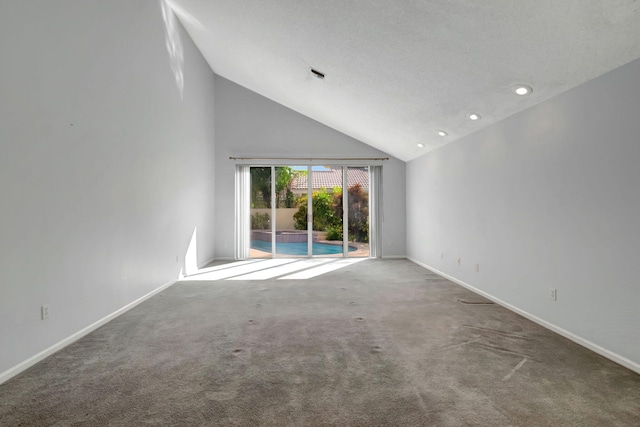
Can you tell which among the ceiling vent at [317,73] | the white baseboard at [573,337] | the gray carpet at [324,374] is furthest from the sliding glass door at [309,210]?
the gray carpet at [324,374]

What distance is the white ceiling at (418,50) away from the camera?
7.44ft

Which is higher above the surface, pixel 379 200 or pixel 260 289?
pixel 379 200

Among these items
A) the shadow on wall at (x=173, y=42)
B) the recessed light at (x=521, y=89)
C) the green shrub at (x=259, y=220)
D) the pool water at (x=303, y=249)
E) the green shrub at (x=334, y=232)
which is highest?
the shadow on wall at (x=173, y=42)

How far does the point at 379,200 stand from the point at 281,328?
4.93 m

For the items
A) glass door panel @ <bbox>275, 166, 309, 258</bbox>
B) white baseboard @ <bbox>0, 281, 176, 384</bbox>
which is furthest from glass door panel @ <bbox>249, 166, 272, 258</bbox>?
white baseboard @ <bbox>0, 281, 176, 384</bbox>

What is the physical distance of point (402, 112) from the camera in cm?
480

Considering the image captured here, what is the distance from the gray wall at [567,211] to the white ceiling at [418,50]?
0.22 meters

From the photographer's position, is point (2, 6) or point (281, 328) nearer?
point (2, 6)

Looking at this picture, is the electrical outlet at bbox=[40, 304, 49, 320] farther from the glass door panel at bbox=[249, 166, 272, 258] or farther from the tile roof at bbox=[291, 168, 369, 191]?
the tile roof at bbox=[291, 168, 369, 191]

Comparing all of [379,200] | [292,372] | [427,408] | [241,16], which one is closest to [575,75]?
[427,408]

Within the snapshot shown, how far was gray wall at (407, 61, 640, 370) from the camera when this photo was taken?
2369 mm

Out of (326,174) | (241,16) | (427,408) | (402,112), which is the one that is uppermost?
(241,16)

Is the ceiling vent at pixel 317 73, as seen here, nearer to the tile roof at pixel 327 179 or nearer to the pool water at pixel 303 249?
the tile roof at pixel 327 179

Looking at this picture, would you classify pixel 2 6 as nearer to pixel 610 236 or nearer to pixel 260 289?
pixel 260 289
